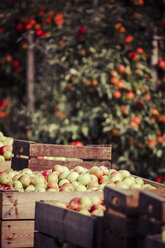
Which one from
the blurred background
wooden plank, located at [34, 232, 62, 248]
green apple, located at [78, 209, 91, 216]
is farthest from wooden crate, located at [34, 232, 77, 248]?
the blurred background

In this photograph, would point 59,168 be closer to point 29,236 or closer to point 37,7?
point 29,236

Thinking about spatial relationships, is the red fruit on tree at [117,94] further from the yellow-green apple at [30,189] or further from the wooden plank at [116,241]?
the wooden plank at [116,241]

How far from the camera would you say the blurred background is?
579cm

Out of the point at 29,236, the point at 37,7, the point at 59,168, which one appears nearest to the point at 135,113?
the point at 37,7

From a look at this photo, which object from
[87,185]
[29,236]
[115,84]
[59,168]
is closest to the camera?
[29,236]

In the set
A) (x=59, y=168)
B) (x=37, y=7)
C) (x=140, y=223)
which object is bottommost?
(x=59, y=168)

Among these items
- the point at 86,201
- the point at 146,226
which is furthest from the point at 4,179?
the point at 146,226

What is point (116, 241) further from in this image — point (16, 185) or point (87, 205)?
point (16, 185)

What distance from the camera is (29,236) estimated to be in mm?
2875

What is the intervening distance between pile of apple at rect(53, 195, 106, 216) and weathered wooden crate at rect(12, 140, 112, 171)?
1.03 m

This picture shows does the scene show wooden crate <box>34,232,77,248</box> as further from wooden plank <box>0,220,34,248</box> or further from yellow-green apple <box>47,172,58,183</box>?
yellow-green apple <box>47,172,58,183</box>

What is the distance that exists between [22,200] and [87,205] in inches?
18.5

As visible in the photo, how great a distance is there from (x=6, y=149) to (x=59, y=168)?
3.00 feet

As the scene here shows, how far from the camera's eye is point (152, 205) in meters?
1.86
